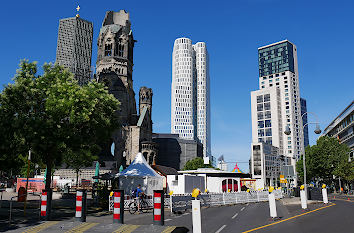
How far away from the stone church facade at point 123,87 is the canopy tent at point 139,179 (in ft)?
166

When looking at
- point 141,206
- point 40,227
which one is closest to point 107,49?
point 141,206

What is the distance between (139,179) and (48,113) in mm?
9147

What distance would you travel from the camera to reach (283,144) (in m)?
177

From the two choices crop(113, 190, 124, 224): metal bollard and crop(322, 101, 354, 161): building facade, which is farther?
crop(322, 101, 354, 161): building facade

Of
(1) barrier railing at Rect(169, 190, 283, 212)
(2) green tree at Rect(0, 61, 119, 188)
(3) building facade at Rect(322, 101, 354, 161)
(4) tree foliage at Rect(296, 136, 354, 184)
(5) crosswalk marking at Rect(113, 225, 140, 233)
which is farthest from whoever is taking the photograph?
(3) building facade at Rect(322, 101, 354, 161)

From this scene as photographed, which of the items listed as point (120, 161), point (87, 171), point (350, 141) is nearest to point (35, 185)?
point (87, 171)

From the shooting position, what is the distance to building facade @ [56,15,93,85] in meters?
134

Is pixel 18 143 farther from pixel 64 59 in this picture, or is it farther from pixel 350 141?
pixel 64 59

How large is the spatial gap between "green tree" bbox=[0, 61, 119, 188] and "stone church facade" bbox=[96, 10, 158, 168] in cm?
5379

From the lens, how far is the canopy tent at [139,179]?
79.3ft

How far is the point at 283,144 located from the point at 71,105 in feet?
568

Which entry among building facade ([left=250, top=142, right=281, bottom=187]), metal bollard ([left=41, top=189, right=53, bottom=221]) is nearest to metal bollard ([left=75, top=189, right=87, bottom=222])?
metal bollard ([left=41, top=189, right=53, bottom=221])

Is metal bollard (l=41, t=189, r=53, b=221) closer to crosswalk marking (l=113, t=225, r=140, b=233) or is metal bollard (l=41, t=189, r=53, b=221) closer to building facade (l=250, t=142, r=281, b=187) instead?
crosswalk marking (l=113, t=225, r=140, b=233)

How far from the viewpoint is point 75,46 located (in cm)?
13650
